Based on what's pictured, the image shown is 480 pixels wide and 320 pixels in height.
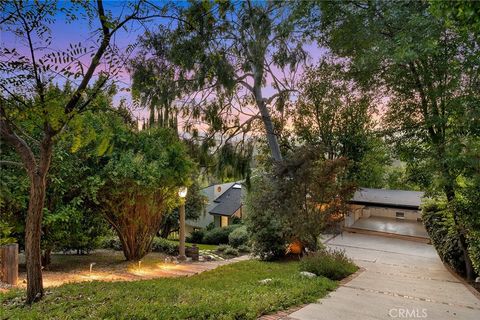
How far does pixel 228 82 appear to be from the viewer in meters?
7.40

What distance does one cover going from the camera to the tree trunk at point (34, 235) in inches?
161

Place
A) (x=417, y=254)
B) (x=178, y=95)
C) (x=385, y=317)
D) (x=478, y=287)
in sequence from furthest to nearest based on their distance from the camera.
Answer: (x=417, y=254), (x=178, y=95), (x=478, y=287), (x=385, y=317)

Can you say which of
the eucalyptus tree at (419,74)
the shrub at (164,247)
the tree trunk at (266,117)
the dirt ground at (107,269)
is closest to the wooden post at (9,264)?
the dirt ground at (107,269)

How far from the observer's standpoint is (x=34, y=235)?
4133mm

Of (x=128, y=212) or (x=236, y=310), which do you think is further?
(x=128, y=212)

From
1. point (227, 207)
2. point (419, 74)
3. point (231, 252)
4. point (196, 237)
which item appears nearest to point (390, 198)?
point (231, 252)

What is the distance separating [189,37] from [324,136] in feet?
26.8

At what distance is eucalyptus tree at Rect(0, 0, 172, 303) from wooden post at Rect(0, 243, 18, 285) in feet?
6.99

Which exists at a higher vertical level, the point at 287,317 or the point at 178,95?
the point at 178,95

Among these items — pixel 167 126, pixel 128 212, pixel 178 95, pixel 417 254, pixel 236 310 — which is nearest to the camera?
pixel 236 310

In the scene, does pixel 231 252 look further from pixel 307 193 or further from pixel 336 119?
pixel 336 119

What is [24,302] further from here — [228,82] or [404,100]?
[404,100]

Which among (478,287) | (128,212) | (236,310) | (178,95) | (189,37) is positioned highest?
(189,37)

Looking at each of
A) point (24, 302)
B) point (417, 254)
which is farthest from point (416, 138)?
point (24, 302)
